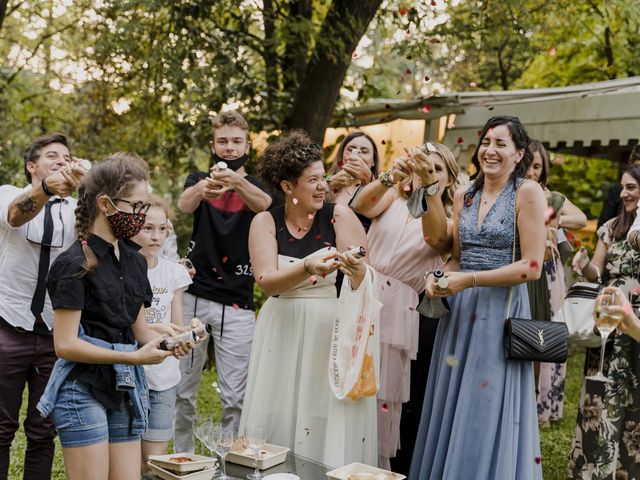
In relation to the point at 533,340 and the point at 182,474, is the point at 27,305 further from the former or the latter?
the point at 533,340

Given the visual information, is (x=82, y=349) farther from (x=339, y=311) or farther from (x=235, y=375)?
(x=235, y=375)

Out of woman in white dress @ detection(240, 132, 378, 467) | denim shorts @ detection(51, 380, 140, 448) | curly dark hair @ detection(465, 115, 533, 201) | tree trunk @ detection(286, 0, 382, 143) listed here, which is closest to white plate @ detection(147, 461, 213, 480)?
denim shorts @ detection(51, 380, 140, 448)

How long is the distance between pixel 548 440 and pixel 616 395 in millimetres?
2021

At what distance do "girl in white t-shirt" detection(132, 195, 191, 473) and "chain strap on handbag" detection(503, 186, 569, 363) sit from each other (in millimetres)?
1646

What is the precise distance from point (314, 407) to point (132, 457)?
3.49 feet

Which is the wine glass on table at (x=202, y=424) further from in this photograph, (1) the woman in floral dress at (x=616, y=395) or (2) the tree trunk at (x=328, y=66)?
(2) the tree trunk at (x=328, y=66)

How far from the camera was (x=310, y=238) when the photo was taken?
149 inches

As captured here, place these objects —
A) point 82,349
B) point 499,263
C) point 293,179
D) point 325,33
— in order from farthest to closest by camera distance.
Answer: point 325,33, point 293,179, point 499,263, point 82,349

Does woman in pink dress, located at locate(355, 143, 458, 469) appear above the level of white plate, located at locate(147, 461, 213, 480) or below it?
above

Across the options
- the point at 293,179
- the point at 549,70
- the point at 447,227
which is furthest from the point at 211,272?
the point at 549,70

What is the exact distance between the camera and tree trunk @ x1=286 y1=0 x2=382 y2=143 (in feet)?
22.6

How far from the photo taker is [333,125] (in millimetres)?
8789

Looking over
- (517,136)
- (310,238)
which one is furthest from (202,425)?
(517,136)

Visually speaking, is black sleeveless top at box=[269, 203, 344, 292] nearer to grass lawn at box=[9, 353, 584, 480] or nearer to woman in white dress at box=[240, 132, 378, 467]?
woman in white dress at box=[240, 132, 378, 467]
